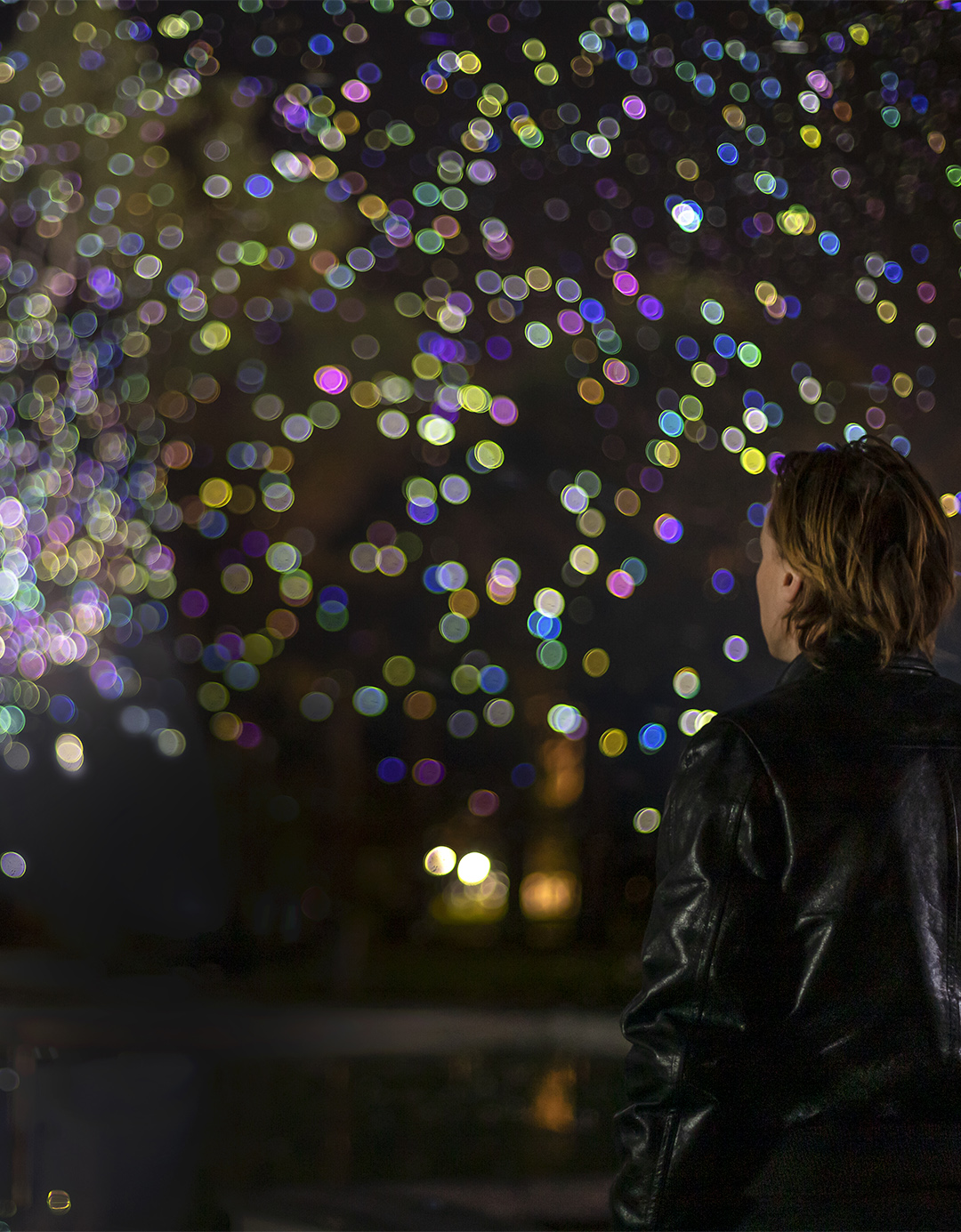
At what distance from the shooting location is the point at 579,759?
478cm

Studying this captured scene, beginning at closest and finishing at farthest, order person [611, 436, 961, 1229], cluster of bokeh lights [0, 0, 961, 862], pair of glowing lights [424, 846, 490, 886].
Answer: person [611, 436, 961, 1229] → cluster of bokeh lights [0, 0, 961, 862] → pair of glowing lights [424, 846, 490, 886]

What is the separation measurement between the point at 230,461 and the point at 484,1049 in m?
2.93

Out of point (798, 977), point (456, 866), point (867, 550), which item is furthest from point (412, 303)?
point (798, 977)

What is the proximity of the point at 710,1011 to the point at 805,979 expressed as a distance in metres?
0.06

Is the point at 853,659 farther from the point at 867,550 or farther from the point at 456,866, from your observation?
the point at 456,866

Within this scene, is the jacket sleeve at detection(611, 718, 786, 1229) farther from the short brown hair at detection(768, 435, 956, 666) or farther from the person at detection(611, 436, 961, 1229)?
the short brown hair at detection(768, 435, 956, 666)

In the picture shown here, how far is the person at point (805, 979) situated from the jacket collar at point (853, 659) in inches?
0.6

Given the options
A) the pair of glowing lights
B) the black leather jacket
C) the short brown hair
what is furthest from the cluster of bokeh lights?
the black leather jacket

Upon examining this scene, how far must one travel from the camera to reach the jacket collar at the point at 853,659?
0.59 meters

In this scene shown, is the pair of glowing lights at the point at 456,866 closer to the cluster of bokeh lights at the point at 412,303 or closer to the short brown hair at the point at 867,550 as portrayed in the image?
the cluster of bokeh lights at the point at 412,303

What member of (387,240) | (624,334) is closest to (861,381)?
(624,334)

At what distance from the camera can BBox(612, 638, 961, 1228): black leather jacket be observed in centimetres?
53

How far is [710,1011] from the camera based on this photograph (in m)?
0.53

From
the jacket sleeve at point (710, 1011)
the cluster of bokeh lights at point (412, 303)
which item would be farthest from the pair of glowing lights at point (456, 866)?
the jacket sleeve at point (710, 1011)
